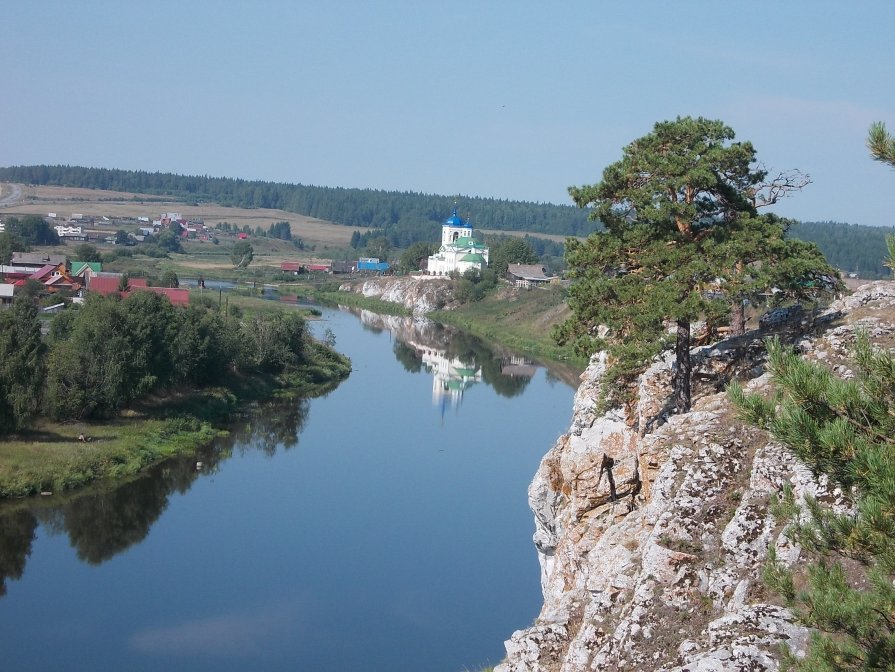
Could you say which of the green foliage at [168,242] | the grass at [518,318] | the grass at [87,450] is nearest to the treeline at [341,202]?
the green foliage at [168,242]

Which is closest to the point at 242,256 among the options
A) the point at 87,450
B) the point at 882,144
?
the point at 87,450

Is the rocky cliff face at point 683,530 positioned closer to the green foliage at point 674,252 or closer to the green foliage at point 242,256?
the green foliage at point 674,252

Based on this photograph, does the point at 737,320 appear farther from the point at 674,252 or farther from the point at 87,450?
the point at 87,450

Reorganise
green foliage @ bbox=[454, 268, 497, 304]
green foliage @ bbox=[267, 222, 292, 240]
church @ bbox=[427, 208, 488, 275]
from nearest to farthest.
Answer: green foliage @ bbox=[454, 268, 497, 304] → church @ bbox=[427, 208, 488, 275] → green foliage @ bbox=[267, 222, 292, 240]

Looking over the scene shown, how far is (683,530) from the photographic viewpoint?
8.27 metres

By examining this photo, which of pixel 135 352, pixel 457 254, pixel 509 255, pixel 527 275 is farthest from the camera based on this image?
pixel 509 255

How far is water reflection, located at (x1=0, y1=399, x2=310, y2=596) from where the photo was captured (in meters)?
18.2

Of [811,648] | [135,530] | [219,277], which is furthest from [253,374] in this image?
[219,277]

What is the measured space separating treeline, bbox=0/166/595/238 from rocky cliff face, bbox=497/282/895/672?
427ft

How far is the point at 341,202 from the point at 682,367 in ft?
511

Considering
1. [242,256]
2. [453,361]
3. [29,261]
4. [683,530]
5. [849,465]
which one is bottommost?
[453,361]

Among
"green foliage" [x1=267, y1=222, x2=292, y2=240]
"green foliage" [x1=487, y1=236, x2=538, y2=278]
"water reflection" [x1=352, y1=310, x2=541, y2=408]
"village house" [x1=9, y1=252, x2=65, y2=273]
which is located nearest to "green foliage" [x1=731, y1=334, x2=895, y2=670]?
"water reflection" [x1=352, y1=310, x2=541, y2=408]

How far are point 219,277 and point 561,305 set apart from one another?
31539 mm

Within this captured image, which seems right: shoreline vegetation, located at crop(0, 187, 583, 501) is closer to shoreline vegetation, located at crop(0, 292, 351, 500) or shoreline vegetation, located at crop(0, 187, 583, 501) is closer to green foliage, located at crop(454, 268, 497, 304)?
shoreline vegetation, located at crop(0, 292, 351, 500)
